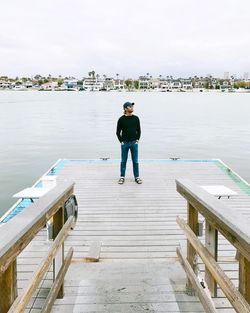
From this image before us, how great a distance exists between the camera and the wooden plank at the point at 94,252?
4.22 m

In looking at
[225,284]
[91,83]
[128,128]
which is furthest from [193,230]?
[91,83]

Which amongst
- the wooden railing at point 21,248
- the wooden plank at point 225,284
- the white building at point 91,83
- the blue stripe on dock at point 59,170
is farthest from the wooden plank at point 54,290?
the white building at point 91,83

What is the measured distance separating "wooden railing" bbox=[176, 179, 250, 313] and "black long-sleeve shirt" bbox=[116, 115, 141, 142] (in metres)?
4.41

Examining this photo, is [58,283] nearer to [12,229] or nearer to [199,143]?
[12,229]

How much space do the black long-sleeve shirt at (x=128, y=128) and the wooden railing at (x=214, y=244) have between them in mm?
4413

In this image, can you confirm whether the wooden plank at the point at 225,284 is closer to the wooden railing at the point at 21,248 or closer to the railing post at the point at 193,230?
the railing post at the point at 193,230

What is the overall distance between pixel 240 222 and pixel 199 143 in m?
23.1

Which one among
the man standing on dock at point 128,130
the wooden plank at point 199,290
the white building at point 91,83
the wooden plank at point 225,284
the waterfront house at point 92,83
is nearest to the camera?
the wooden plank at point 225,284

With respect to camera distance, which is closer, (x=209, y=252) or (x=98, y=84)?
A: (x=209, y=252)

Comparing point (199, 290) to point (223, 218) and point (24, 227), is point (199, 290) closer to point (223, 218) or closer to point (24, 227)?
point (223, 218)

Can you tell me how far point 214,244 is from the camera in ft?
9.18

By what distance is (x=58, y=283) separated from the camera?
290 cm

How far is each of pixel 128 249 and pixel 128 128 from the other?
11.6 feet

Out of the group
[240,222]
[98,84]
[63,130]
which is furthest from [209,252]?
[98,84]
